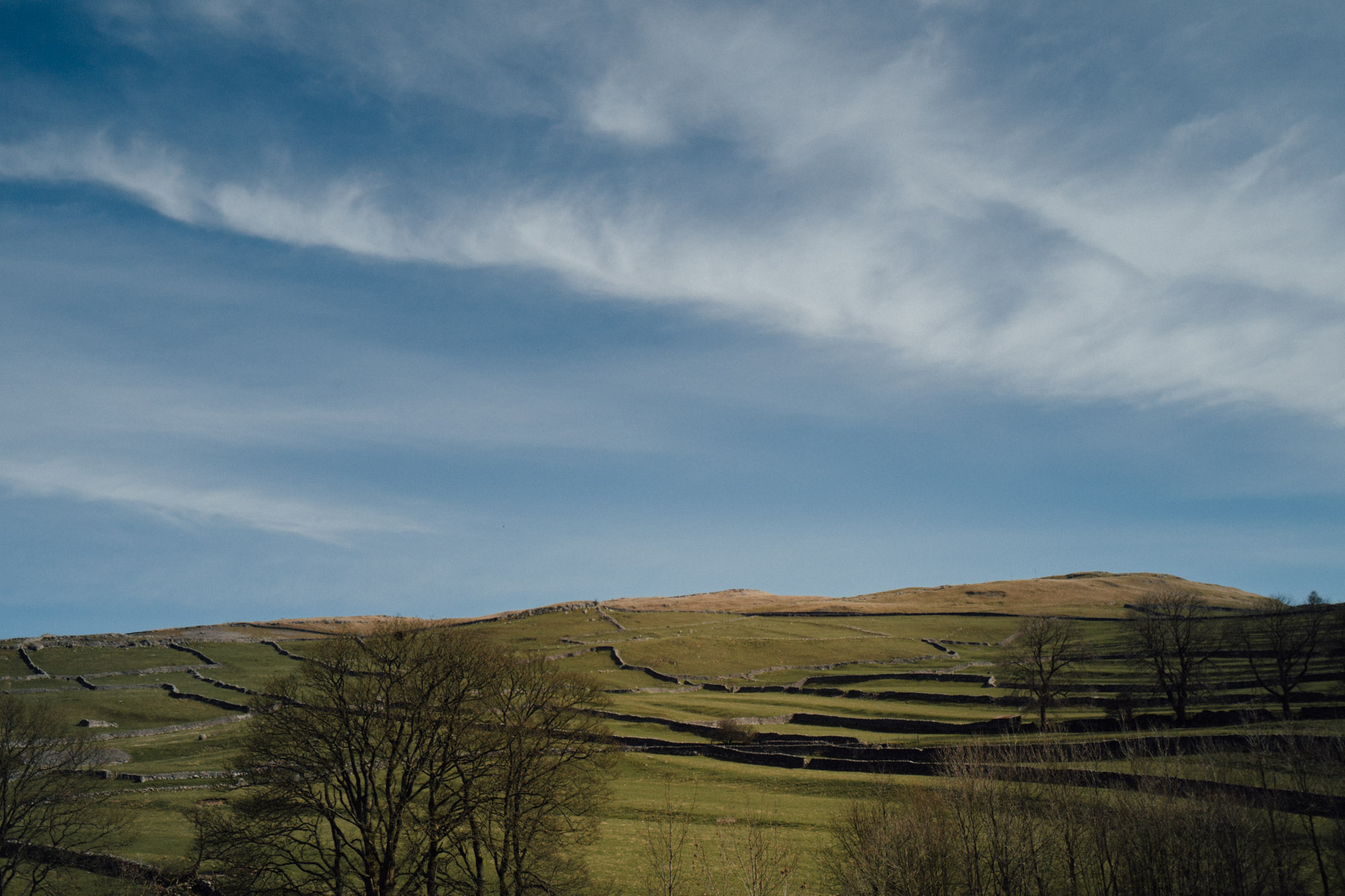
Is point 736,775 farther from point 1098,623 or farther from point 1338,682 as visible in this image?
point 1098,623

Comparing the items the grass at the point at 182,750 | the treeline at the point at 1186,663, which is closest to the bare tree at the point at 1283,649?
the treeline at the point at 1186,663

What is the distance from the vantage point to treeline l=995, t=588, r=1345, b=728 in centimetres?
6178

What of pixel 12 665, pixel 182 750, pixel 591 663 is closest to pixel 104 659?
pixel 12 665

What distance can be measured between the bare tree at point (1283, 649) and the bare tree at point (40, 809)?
74366 mm

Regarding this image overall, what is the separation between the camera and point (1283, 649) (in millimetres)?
63812

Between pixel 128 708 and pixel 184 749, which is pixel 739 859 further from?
pixel 128 708

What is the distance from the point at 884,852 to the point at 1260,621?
102m

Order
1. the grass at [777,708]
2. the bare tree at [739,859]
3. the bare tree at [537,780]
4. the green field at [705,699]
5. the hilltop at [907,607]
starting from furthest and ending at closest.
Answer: the hilltop at [907,607], the grass at [777,708], the green field at [705,699], the bare tree at [537,780], the bare tree at [739,859]

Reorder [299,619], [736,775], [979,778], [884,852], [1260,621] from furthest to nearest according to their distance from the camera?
1. [299,619]
2. [1260,621]
3. [736,775]
4. [979,778]
5. [884,852]

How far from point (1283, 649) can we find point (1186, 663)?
36.2 feet

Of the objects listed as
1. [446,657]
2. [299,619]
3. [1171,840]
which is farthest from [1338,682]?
[299,619]

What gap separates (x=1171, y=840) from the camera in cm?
2559

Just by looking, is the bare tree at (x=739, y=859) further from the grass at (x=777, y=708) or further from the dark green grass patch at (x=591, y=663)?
the dark green grass patch at (x=591, y=663)

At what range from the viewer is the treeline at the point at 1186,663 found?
6178cm
